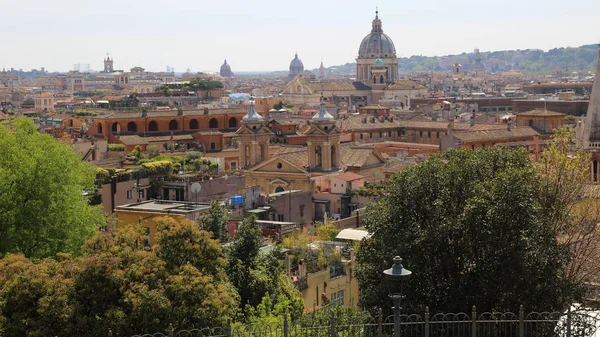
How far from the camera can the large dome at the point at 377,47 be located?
428ft

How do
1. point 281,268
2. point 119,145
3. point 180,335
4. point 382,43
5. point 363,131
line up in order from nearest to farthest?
point 180,335, point 281,268, point 119,145, point 363,131, point 382,43

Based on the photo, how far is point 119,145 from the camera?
48.7m

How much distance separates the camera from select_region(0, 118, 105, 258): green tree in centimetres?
2170

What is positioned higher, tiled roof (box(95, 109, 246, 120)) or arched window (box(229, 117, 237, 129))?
tiled roof (box(95, 109, 246, 120))

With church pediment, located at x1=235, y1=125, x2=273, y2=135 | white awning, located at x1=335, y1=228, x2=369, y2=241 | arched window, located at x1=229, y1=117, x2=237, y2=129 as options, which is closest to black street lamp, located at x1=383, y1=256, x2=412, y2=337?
white awning, located at x1=335, y1=228, x2=369, y2=241

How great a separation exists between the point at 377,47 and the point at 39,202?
110905mm

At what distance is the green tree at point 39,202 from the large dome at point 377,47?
108 metres

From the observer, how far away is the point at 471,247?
54.7 feet

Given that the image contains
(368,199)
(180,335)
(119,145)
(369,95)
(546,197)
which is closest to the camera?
(180,335)

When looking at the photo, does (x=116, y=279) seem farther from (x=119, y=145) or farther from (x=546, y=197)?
(x=119, y=145)

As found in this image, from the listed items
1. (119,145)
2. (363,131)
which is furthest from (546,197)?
(363,131)

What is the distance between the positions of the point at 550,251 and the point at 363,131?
46.0 meters

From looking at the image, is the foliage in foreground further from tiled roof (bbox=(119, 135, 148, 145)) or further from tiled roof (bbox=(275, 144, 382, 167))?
tiled roof (bbox=(119, 135, 148, 145))

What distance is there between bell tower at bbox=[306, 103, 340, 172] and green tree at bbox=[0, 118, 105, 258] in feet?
55.5
